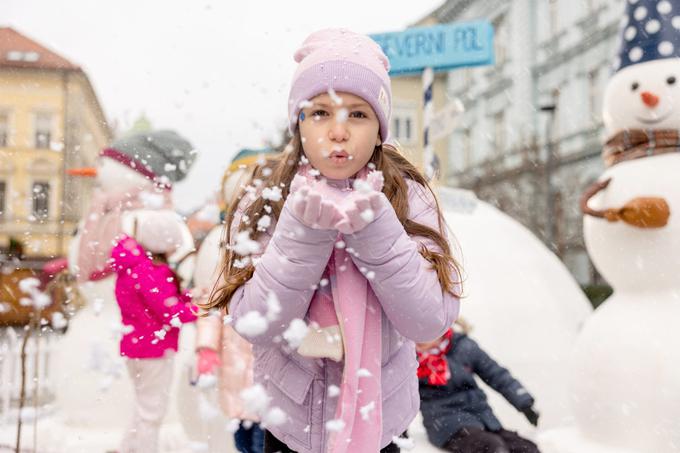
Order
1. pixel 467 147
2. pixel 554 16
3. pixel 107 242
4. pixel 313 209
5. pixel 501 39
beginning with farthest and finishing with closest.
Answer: pixel 467 147 → pixel 501 39 → pixel 554 16 → pixel 107 242 → pixel 313 209

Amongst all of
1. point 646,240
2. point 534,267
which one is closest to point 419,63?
point 534,267

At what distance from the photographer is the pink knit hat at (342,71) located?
169cm

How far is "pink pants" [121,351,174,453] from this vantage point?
387cm

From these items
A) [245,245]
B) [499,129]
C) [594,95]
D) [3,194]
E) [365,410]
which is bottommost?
[3,194]

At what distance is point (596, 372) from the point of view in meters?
4.10

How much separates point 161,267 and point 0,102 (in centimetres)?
2932

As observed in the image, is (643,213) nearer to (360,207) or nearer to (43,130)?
(360,207)

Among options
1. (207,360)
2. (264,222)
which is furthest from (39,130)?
(264,222)

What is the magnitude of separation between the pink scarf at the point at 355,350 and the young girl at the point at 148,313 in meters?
2.11

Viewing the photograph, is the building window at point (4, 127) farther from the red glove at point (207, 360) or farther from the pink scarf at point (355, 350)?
the pink scarf at point (355, 350)

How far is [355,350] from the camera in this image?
1627 mm

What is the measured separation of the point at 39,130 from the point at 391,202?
33883 mm

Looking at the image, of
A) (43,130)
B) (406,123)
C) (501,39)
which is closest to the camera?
(501,39)

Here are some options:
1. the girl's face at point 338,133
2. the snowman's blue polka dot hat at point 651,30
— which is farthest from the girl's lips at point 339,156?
the snowman's blue polka dot hat at point 651,30
